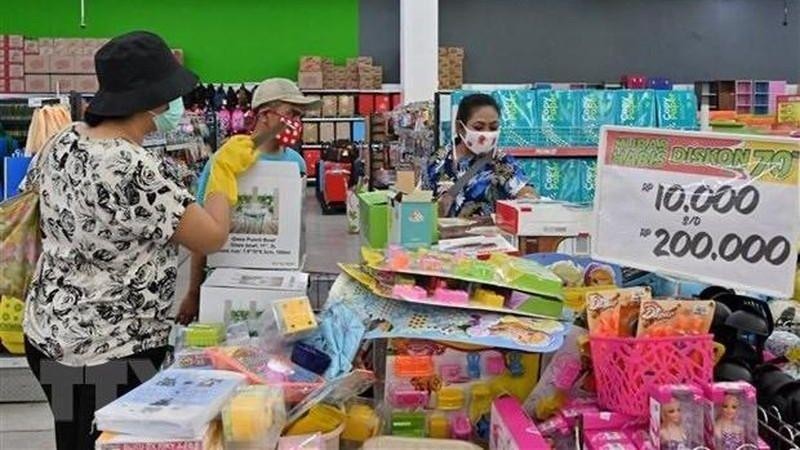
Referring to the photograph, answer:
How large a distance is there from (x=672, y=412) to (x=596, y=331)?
219mm

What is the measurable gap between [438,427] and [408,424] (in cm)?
6

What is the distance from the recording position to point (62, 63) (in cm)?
1424

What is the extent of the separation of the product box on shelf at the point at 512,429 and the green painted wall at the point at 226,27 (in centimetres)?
1483

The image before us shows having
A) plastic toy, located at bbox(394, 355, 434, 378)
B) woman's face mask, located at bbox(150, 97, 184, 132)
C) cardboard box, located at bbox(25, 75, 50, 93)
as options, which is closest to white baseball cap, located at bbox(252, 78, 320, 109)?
woman's face mask, located at bbox(150, 97, 184, 132)

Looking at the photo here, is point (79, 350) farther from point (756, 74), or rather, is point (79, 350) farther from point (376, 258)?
point (756, 74)

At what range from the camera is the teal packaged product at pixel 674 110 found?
6.84 m

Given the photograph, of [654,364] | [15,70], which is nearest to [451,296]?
[654,364]

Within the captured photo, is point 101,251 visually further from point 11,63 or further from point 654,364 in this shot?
point 11,63

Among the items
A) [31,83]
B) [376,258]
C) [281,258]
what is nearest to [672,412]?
[376,258]

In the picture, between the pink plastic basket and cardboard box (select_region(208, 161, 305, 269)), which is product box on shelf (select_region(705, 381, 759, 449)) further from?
cardboard box (select_region(208, 161, 305, 269))

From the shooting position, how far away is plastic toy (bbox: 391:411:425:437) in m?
1.63

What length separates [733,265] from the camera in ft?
5.43

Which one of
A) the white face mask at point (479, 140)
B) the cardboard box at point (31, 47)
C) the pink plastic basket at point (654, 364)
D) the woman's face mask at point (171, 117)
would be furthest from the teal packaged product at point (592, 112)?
the cardboard box at point (31, 47)

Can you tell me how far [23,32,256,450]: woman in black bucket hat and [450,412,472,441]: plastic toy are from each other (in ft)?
2.59
